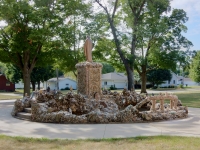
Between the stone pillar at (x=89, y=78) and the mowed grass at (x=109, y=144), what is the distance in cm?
637

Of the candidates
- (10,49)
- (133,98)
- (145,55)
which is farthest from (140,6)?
(133,98)

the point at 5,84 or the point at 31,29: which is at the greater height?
the point at 31,29

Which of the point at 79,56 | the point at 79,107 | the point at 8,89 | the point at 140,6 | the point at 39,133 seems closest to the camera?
the point at 39,133

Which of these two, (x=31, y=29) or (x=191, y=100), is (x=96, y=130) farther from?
(x=31, y=29)

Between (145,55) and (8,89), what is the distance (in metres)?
30.6

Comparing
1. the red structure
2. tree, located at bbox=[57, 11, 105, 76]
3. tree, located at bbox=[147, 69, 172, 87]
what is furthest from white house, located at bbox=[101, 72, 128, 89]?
tree, located at bbox=[57, 11, 105, 76]

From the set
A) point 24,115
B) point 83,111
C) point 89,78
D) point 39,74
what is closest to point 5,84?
point 39,74

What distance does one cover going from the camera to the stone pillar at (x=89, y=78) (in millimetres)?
12953

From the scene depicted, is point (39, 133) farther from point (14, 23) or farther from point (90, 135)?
point (14, 23)

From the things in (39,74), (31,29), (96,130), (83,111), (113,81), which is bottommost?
(96,130)

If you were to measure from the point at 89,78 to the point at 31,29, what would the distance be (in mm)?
12047

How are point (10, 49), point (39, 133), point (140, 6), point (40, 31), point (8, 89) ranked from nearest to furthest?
point (39, 133) < point (40, 31) < point (10, 49) < point (140, 6) < point (8, 89)

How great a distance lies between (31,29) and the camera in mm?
22766

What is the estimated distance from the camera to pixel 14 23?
889 inches
